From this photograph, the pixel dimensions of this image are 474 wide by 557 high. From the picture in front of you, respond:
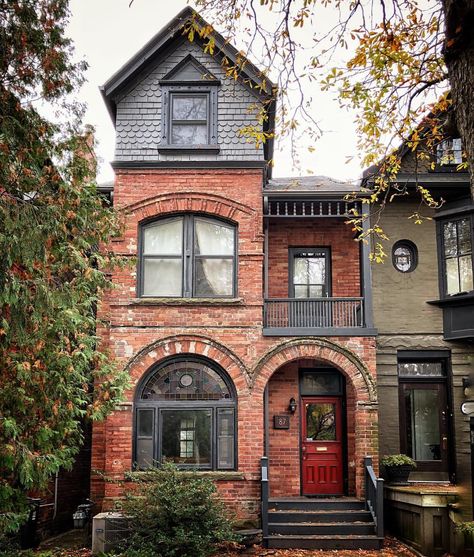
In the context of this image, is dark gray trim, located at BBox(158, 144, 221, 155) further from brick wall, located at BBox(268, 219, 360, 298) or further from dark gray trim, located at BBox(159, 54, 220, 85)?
brick wall, located at BBox(268, 219, 360, 298)

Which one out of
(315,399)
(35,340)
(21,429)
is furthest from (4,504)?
(315,399)

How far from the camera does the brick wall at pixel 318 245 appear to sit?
1566 centimetres

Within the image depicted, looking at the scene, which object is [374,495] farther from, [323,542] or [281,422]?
[281,422]

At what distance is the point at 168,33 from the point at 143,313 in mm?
6073

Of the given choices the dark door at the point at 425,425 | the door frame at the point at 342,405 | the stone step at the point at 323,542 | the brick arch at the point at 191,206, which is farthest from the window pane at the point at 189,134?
the stone step at the point at 323,542

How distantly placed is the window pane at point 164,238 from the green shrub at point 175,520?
15.2 feet

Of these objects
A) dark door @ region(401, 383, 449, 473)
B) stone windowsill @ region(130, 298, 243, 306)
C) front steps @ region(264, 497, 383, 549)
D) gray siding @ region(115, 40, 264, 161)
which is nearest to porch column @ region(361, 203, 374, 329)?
dark door @ region(401, 383, 449, 473)

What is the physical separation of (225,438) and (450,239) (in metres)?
6.73

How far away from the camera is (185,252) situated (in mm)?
14297

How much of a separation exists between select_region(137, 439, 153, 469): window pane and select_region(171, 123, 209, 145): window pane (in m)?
6.37

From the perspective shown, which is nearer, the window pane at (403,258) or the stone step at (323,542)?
the stone step at (323,542)

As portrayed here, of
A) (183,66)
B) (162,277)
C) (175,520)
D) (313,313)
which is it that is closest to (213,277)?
(162,277)

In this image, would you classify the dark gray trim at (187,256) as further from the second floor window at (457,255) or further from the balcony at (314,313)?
the second floor window at (457,255)

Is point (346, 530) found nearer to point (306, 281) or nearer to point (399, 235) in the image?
point (306, 281)
